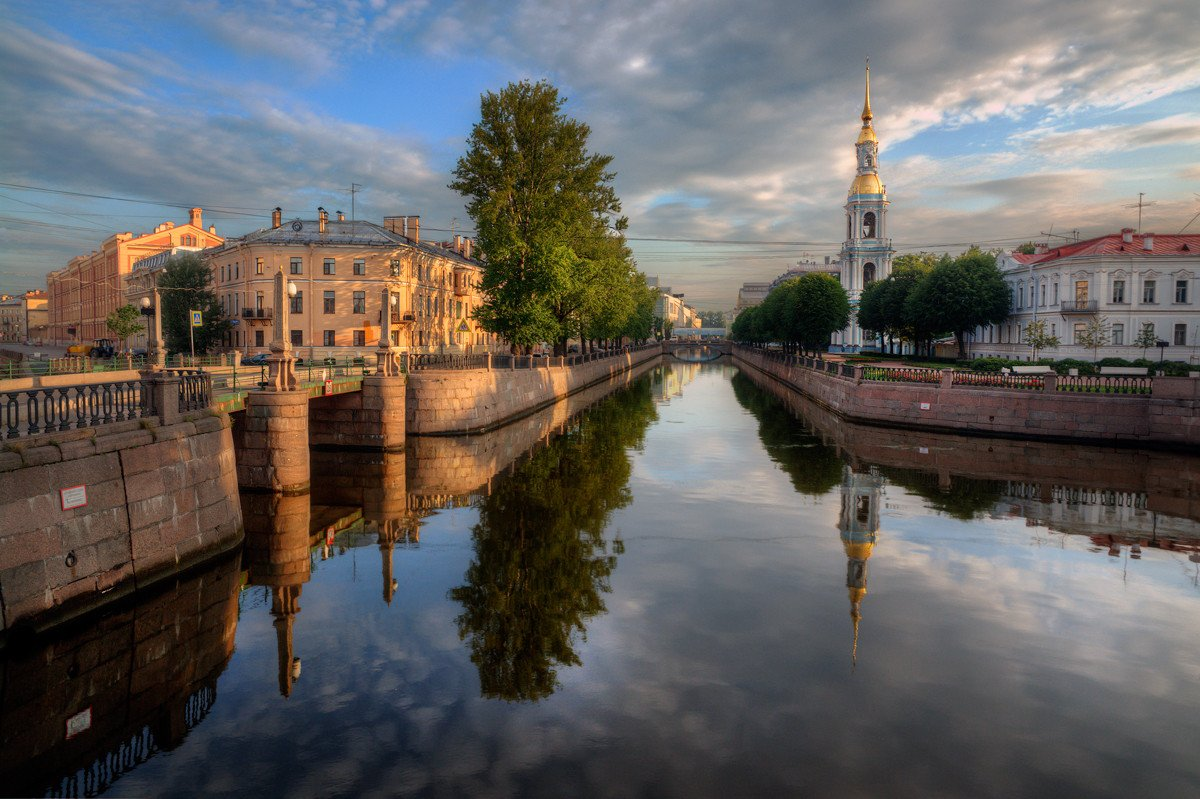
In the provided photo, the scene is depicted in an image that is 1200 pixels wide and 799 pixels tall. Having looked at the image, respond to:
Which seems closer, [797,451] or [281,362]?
[281,362]

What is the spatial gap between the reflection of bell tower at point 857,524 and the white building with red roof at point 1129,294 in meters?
44.5

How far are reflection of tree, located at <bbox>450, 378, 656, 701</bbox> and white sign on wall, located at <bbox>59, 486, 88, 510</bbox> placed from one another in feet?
21.2

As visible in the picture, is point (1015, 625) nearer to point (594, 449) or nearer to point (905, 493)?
point (905, 493)

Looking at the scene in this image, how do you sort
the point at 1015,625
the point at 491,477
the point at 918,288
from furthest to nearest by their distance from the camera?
the point at 918,288, the point at 491,477, the point at 1015,625

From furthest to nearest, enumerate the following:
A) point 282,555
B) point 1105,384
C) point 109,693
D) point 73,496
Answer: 1. point 1105,384
2. point 282,555
3. point 73,496
4. point 109,693

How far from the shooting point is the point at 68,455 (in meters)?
11.6

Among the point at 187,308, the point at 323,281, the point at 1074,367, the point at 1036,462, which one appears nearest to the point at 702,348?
the point at 323,281

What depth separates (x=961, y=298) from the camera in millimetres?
69250

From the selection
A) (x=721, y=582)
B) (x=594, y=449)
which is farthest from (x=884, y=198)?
(x=721, y=582)

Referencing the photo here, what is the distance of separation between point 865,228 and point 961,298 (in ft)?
242

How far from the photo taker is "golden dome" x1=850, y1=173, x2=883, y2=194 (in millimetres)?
136500

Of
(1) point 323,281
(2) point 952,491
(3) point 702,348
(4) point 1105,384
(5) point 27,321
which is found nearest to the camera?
(2) point 952,491

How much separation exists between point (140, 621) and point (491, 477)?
1382cm

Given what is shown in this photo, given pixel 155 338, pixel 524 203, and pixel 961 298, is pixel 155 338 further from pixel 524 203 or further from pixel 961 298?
pixel 961 298
